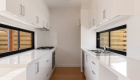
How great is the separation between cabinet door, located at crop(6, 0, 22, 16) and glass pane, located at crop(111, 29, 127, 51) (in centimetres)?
210

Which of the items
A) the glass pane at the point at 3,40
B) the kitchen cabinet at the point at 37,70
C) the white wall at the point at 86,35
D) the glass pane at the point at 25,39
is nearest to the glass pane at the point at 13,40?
the glass pane at the point at 3,40

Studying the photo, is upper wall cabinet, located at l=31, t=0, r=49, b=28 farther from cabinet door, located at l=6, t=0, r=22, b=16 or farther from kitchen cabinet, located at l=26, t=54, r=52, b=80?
kitchen cabinet, located at l=26, t=54, r=52, b=80

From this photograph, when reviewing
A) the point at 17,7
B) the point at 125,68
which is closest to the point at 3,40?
the point at 17,7

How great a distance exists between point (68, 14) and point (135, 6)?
9.53ft

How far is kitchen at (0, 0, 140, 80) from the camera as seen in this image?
1202 millimetres

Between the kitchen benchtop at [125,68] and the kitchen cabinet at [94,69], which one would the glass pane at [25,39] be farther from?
the kitchen benchtop at [125,68]

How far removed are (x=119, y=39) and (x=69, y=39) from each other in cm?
222

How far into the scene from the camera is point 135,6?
1324 mm

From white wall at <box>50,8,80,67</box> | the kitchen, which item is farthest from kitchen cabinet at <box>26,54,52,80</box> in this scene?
white wall at <box>50,8,80,67</box>

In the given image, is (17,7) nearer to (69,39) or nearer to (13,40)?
(13,40)

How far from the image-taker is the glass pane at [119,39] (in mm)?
1925

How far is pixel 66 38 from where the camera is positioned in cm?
398

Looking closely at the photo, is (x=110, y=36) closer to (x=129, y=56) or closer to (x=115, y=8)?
(x=129, y=56)

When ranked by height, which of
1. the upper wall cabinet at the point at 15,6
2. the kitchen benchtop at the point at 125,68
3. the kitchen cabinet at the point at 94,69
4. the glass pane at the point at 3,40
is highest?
the upper wall cabinet at the point at 15,6
